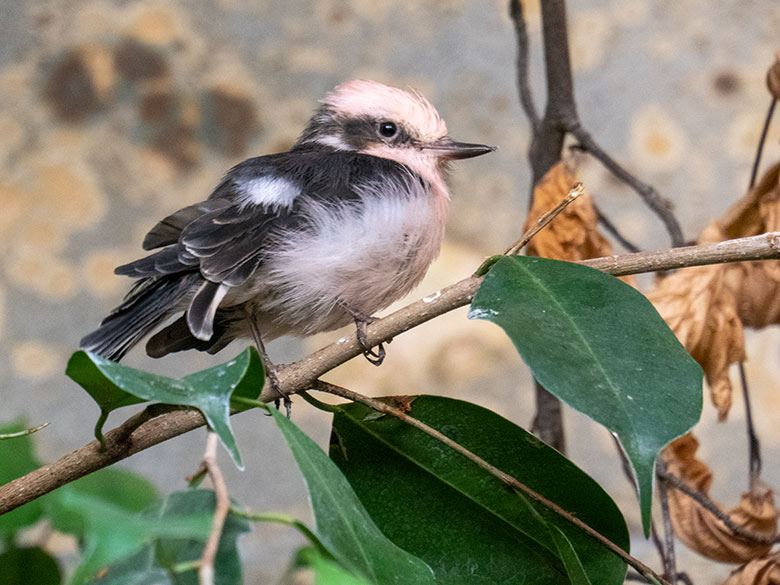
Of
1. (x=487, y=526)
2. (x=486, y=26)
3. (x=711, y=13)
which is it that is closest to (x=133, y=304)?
(x=487, y=526)

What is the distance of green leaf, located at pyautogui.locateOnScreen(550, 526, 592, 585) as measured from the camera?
15.8 inches

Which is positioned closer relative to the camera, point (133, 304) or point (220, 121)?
point (133, 304)

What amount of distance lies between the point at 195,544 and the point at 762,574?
1.53 feet

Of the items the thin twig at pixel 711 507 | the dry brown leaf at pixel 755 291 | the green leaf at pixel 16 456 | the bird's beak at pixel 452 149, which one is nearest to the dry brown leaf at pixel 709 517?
the thin twig at pixel 711 507

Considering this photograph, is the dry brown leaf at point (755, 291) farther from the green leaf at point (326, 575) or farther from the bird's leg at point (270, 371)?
the green leaf at point (326, 575)

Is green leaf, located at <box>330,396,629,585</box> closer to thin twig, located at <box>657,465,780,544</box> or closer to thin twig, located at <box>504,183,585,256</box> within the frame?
thin twig, located at <box>504,183,585,256</box>

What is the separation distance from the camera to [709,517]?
0.77 meters

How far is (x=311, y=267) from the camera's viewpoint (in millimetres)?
637

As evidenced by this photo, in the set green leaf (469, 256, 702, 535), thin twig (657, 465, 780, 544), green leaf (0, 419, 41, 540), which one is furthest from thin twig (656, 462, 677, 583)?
green leaf (0, 419, 41, 540)

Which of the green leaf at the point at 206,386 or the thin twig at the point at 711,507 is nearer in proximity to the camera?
the green leaf at the point at 206,386

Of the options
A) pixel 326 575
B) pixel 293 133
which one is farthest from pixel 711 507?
pixel 293 133

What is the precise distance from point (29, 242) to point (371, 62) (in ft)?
2.11

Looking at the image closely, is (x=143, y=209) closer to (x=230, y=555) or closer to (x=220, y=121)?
(x=220, y=121)

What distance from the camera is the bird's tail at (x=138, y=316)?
1.95ft
